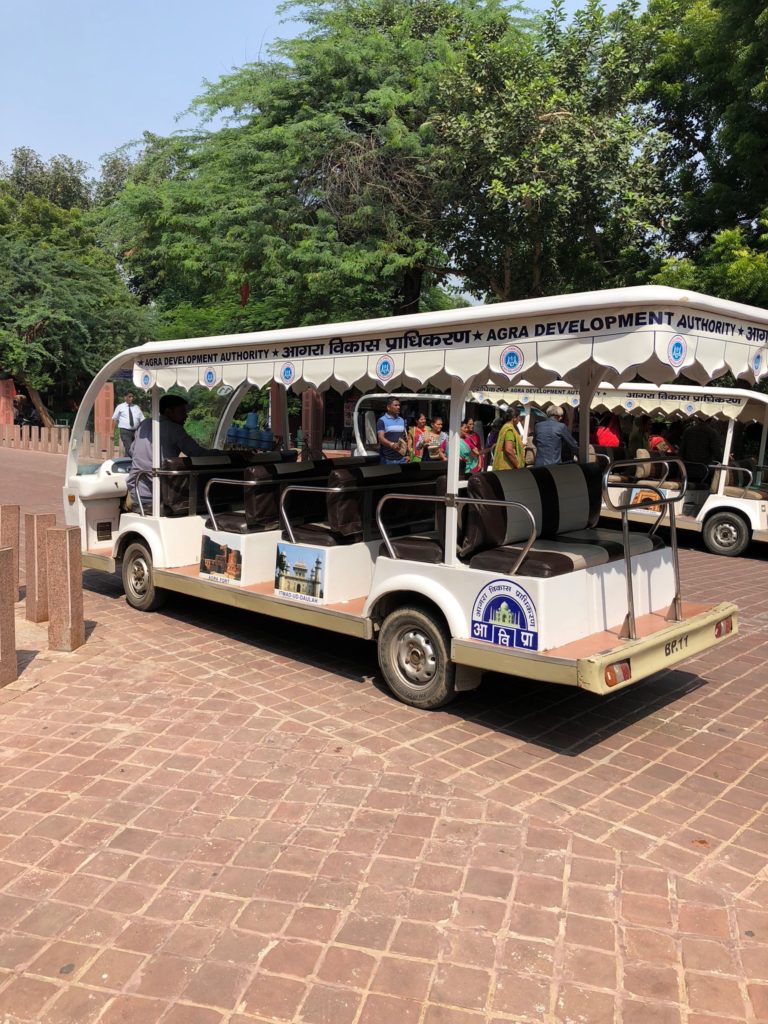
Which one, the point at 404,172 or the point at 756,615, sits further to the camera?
the point at 404,172

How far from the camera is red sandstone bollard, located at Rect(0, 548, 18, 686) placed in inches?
218

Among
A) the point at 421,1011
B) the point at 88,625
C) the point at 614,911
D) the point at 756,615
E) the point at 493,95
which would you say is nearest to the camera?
the point at 421,1011

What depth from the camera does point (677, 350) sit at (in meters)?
4.16

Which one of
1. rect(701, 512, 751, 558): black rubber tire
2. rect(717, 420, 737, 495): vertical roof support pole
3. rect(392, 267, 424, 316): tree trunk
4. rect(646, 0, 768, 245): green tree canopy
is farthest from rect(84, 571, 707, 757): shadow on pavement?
rect(392, 267, 424, 316): tree trunk

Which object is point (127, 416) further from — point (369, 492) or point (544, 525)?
point (544, 525)

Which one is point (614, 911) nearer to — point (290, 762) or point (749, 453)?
point (290, 762)

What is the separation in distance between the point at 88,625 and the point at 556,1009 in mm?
5326

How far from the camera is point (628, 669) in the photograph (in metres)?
4.61

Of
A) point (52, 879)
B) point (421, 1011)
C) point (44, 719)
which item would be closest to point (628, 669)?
→ point (421, 1011)

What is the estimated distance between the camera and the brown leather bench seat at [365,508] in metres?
6.12

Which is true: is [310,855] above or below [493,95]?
below

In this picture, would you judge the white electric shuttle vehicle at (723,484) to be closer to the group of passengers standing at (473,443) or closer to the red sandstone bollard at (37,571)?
the group of passengers standing at (473,443)

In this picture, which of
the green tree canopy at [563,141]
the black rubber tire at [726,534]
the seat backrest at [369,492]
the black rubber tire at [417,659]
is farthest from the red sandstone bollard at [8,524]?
the green tree canopy at [563,141]

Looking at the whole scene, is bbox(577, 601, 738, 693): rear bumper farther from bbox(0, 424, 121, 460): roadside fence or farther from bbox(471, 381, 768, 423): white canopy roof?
bbox(0, 424, 121, 460): roadside fence
